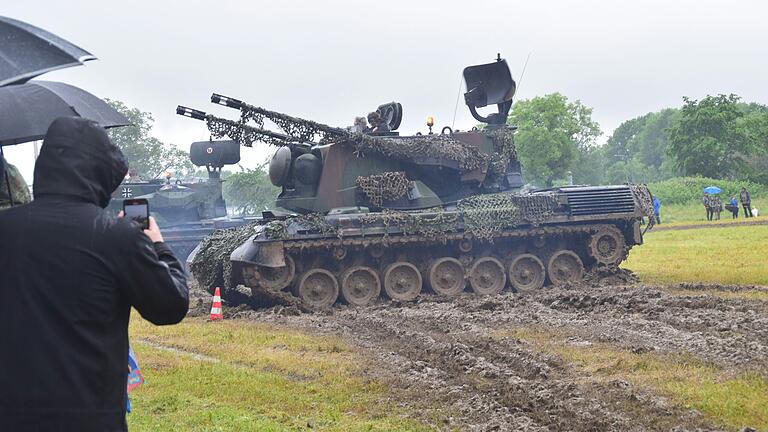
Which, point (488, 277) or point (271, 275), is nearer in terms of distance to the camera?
point (271, 275)

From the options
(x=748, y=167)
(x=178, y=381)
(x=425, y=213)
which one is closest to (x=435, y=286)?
(x=425, y=213)

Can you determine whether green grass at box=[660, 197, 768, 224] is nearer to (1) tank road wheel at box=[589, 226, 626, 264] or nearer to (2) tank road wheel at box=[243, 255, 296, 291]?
(1) tank road wheel at box=[589, 226, 626, 264]

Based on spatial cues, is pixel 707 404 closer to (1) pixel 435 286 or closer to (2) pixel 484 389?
(2) pixel 484 389

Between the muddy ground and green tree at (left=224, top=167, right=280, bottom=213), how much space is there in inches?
1353

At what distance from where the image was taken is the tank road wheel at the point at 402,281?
17047mm

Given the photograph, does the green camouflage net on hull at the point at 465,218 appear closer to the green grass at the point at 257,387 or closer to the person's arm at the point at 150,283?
the green grass at the point at 257,387

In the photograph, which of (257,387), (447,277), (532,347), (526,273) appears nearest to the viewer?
(257,387)

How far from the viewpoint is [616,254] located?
18109 mm

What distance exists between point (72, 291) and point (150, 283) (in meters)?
0.27

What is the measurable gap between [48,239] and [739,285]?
46.5 ft

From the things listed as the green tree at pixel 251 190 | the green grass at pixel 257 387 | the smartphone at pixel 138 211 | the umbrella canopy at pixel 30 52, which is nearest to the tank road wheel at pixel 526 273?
the green grass at pixel 257 387

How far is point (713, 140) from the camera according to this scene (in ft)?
201

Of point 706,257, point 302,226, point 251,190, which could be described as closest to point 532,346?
point 302,226

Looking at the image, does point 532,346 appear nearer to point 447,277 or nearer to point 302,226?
point 302,226
